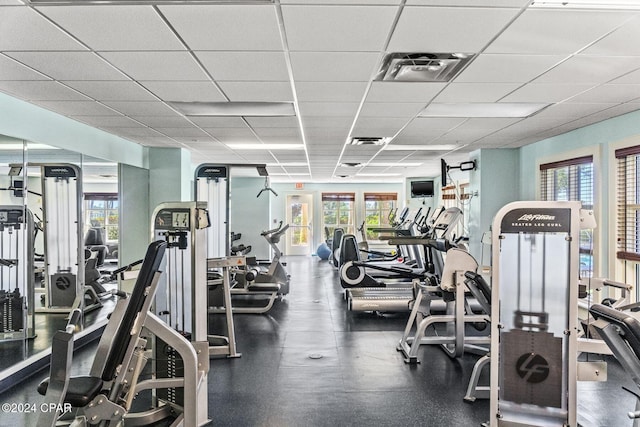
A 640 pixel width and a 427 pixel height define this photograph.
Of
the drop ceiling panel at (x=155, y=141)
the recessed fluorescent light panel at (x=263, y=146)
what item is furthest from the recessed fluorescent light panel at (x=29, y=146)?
the recessed fluorescent light panel at (x=263, y=146)

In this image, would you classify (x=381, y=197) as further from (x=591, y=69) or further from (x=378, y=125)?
(x=591, y=69)

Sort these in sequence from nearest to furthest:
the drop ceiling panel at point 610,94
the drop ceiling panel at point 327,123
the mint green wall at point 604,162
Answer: the drop ceiling panel at point 610,94 < the mint green wall at point 604,162 < the drop ceiling panel at point 327,123

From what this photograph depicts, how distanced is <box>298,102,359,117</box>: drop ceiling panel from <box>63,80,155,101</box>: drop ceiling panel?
1276 mm

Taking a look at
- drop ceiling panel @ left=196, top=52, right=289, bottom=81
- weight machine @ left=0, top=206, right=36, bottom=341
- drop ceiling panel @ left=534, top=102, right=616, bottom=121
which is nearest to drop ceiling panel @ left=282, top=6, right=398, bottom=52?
drop ceiling panel @ left=196, top=52, right=289, bottom=81

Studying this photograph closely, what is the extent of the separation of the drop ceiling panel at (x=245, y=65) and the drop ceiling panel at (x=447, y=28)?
0.71 metres

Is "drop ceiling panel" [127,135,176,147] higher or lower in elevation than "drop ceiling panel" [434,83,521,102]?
lower

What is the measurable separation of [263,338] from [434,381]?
1926 millimetres

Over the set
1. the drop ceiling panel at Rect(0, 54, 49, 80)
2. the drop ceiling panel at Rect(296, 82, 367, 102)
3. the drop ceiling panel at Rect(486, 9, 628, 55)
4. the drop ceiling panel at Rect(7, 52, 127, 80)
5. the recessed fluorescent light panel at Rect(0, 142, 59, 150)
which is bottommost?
the recessed fluorescent light panel at Rect(0, 142, 59, 150)

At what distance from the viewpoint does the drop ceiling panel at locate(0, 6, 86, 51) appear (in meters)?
1.91

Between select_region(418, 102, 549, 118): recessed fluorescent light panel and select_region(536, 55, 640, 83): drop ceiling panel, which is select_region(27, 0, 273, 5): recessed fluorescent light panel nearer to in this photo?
select_region(536, 55, 640, 83): drop ceiling panel

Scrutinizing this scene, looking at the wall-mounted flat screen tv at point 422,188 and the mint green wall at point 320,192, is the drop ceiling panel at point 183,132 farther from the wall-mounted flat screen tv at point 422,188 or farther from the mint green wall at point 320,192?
the mint green wall at point 320,192

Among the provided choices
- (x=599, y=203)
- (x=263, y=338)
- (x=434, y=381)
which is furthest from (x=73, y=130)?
(x=599, y=203)

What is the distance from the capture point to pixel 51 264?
16.4 ft

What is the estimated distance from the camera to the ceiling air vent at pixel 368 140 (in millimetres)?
5199
